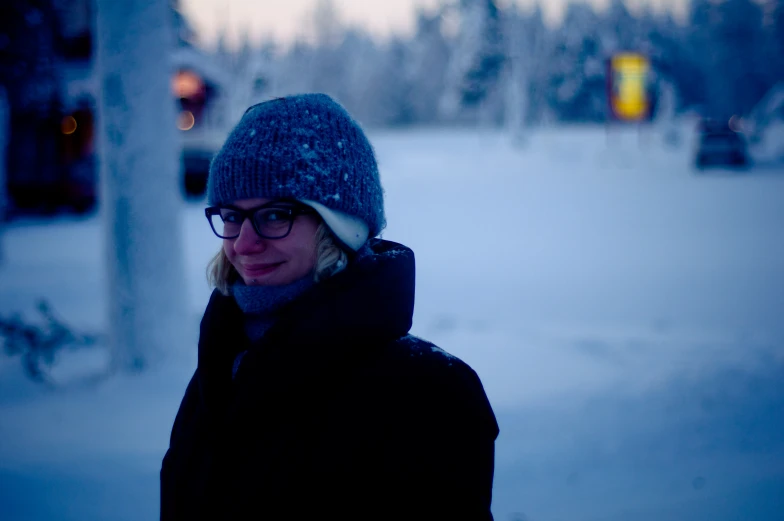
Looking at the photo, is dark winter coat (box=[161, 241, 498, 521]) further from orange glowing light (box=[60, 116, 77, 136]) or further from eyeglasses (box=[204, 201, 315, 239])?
orange glowing light (box=[60, 116, 77, 136])

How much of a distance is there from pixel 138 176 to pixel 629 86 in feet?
92.3

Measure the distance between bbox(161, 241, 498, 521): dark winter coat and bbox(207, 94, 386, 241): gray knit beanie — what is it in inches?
8.4

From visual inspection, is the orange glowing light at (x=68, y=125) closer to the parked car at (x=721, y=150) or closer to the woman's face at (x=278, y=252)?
the woman's face at (x=278, y=252)

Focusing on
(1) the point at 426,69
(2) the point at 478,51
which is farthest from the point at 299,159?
(1) the point at 426,69

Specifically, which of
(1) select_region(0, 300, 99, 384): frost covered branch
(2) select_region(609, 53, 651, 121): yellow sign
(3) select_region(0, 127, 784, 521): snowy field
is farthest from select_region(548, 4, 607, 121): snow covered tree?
(1) select_region(0, 300, 99, 384): frost covered branch

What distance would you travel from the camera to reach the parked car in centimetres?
2425

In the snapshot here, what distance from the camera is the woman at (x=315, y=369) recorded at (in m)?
1.34

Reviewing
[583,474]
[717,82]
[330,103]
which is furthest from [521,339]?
[717,82]

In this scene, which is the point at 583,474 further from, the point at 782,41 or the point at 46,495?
the point at 782,41

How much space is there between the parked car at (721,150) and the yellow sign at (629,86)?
172 inches

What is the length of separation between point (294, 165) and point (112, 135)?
365 centimetres

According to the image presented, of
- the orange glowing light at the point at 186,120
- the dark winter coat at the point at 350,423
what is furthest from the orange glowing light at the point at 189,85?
the dark winter coat at the point at 350,423

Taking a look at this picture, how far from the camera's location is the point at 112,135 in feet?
15.0

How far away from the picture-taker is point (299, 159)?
154 centimetres
